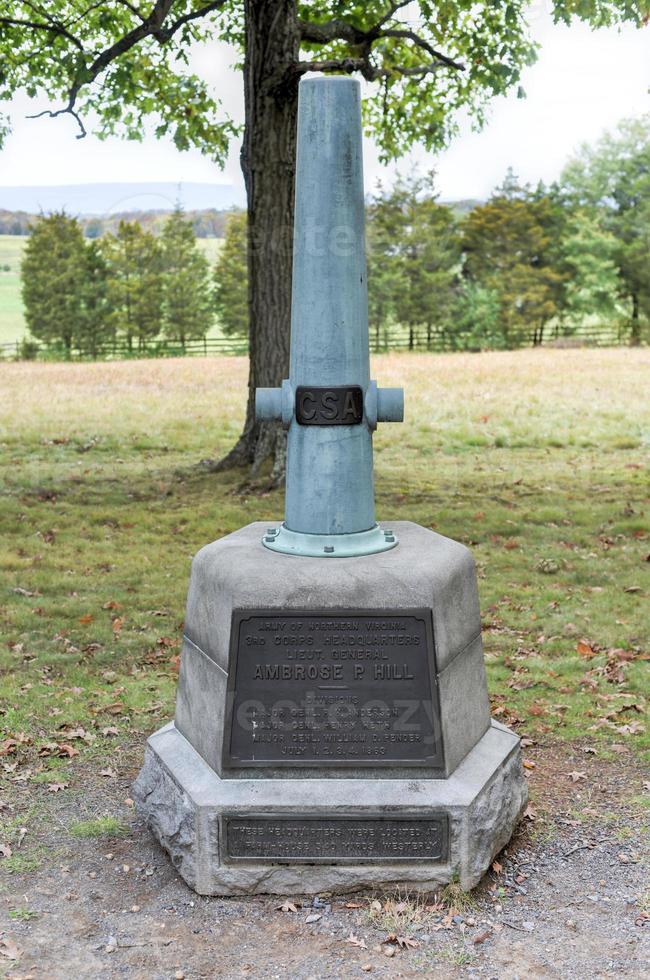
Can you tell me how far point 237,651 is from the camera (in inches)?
201

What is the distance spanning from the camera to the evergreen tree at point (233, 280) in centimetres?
5522

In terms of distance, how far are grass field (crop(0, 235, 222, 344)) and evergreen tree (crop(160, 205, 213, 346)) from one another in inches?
73.9

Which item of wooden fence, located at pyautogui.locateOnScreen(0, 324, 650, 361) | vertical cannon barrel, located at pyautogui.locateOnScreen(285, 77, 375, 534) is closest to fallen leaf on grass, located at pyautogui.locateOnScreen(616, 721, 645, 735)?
vertical cannon barrel, located at pyautogui.locateOnScreen(285, 77, 375, 534)

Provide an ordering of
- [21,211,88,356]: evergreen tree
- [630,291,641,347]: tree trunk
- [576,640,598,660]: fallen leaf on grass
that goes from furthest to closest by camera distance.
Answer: [21,211,88,356]: evergreen tree
[630,291,641,347]: tree trunk
[576,640,598,660]: fallen leaf on grass

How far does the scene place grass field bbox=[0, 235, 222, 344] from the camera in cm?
5547

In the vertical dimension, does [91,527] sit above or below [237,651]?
below

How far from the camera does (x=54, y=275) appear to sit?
5144 cm

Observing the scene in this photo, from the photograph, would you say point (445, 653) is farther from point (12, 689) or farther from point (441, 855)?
point (12, 689)

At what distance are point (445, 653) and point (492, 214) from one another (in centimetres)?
5216

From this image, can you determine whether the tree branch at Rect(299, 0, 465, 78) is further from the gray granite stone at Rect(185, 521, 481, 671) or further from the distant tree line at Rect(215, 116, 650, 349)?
the distant tree line at Rect(215, 116, 650, 349)

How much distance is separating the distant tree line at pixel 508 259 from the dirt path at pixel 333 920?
49.1 m

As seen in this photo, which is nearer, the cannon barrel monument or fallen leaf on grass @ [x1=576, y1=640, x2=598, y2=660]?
the cannon barrel monument

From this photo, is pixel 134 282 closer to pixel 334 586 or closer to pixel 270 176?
pixel 270 176

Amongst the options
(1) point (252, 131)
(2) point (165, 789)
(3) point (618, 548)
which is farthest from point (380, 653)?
(1) point (252, 131)
